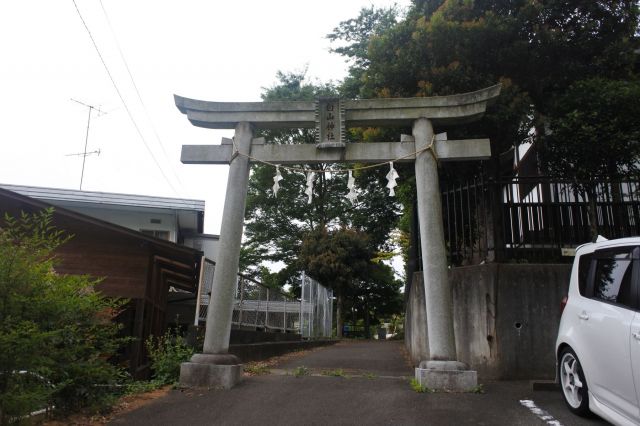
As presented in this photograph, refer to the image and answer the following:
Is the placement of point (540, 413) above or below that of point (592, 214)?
below

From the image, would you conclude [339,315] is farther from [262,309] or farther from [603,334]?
[603,334]

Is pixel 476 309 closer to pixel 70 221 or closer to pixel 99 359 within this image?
pixel 99 359

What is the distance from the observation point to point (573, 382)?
5.04 meters

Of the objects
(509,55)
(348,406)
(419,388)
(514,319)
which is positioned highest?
(509,55)

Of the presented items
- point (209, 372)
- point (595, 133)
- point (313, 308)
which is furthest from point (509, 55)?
point (313, 308)

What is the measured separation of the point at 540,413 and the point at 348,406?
7.13ft

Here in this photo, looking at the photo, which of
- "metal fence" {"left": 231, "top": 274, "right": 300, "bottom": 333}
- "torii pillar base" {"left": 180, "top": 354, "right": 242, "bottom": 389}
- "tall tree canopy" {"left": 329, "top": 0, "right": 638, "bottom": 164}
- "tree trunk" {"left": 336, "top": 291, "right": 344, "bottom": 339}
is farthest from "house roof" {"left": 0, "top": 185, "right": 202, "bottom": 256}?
"tree trunk" {"left": 336, "top": 291, "right": 344, "bottom": 339}

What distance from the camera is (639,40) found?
9812 millimetres

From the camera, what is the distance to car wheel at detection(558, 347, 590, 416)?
483cm

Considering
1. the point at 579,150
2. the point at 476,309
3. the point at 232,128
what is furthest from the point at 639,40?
the point at 232,128

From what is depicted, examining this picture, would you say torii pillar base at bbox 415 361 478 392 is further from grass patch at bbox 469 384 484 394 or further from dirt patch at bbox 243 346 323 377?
dirt patch at bbox 243 346 323 377

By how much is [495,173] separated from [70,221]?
931cm

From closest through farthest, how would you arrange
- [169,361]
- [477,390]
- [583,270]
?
[583,270] < [477,390] < [169,361]

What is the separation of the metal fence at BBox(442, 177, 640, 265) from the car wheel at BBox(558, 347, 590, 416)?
3.19 m
